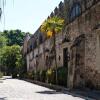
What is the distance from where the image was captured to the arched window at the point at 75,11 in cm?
2691

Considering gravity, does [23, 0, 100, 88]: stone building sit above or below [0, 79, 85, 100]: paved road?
above

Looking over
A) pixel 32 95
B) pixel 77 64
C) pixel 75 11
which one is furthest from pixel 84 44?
pixel 32 95

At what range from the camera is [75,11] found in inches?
1104

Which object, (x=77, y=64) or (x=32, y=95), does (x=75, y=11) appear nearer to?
(x=77, y=64)

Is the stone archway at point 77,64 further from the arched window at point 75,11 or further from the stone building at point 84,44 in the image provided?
the arched window at point 75,11

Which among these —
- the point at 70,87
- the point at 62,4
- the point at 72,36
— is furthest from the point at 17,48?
the point at 70,87

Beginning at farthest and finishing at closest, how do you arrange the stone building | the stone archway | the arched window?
the arched window → the stone archway → the stone building

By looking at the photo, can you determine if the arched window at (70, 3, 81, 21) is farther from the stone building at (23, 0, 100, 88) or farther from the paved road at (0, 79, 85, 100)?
the paved road at (0, 79, 85, 100)

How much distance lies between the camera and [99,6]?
2161cm

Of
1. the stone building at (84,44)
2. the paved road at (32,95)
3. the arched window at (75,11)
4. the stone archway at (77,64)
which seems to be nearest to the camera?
the paved road at (32,95)

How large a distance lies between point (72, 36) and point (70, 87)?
5792 mm

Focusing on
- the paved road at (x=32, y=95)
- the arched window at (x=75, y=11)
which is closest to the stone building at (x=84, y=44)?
the arched window at (x=75, y=11)

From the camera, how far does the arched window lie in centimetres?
2691

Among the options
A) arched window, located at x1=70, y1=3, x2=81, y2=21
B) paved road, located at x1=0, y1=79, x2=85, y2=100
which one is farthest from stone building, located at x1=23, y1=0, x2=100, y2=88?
paved road, located at x1=0, y1=79, x2=85, y2=100
